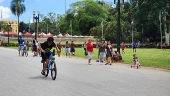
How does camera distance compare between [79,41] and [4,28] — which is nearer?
[79,41]

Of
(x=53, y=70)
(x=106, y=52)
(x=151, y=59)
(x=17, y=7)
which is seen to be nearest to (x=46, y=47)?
(x=53, y=70)

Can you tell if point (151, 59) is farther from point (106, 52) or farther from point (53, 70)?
point (53, 70)

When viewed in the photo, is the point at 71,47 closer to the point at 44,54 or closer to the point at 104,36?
the point at 44,54

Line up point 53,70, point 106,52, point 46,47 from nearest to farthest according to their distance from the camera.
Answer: point 53,70, point 46,47, point 106,52

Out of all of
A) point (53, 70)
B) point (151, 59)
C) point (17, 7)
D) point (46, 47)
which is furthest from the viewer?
point (17, 7)

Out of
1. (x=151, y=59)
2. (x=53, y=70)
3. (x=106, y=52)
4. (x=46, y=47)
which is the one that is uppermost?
(x=46, y=47)

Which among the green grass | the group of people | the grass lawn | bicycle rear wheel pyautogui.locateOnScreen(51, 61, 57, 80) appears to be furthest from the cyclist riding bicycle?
the group of people

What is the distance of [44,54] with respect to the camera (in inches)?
522

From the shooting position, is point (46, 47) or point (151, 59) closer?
point (46, 47)

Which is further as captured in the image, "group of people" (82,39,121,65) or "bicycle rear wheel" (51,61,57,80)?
"group of people" (82,39,121,65)

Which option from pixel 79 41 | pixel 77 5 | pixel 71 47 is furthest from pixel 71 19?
pixel 71 47

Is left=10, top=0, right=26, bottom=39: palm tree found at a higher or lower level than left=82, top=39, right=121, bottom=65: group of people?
higher

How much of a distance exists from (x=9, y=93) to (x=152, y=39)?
272 ft

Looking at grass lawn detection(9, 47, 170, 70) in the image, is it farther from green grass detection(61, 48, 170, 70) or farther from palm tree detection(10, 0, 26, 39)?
palm tree detection(10, 0, 26, 39)
